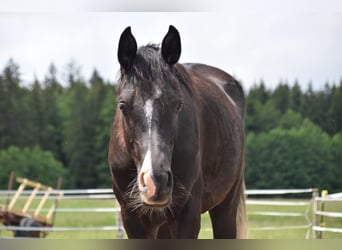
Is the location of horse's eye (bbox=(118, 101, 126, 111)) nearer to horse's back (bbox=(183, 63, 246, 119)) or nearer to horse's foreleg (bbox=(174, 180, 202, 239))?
horse's foreleg (bbox=(174, 180, 202, 239))

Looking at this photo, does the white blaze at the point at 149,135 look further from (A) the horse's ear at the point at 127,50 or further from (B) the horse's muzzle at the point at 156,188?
(A) the horse's ear at the point at 127,50

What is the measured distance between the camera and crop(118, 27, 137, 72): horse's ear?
259 centimetres

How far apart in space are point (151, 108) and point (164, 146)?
0.54ft

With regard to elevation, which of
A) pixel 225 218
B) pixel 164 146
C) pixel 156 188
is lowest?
pixel 225 218

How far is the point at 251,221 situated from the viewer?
827 centimetres

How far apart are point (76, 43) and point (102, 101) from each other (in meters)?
1.33

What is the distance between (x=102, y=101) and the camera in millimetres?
12969

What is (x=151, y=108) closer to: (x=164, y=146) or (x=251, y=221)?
(x=164, y=146)

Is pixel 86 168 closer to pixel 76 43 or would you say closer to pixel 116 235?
pixel 116 235

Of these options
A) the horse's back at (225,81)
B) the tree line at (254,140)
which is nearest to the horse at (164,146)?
the horse's back at (225,81)

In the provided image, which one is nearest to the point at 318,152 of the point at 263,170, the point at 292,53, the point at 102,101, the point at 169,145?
the point at 263,170

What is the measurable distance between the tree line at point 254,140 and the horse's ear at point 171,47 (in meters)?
5.91

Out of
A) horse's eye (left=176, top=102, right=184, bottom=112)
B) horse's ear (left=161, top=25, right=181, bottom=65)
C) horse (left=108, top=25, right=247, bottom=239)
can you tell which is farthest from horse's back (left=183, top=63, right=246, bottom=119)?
horse's eye (left=176, top=102, right=184, bottom=112)

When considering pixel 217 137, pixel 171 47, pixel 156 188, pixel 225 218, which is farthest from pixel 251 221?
pixel 156 188
